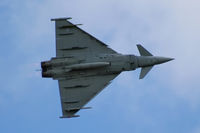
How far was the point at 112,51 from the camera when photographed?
34.7 m

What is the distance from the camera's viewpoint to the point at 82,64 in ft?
110

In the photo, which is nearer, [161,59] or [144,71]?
[144,71]

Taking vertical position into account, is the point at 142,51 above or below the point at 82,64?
above

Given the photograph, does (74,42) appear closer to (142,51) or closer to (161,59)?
(142,51)

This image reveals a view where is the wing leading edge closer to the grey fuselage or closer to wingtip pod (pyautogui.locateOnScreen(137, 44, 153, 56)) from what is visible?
the grey fuselage

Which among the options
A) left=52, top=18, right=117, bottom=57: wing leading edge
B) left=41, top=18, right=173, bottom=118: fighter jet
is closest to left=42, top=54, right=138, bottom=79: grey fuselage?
left=41, top=18, right=173, bottom=118: fighter jet

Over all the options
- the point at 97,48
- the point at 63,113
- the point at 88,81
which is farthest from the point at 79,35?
the point at 63,113

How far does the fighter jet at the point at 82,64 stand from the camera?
33.8m

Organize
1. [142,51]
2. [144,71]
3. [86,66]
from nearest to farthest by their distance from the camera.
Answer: [86,66] → [144,71] → [142,51]

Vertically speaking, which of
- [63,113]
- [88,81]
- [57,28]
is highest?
[57,28]

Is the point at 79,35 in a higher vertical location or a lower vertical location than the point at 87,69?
higher

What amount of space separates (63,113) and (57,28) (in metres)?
7.40

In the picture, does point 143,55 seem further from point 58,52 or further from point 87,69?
point 58,52

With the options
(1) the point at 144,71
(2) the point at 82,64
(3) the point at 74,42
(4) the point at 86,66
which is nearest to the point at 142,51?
(1) the point at 144,71
